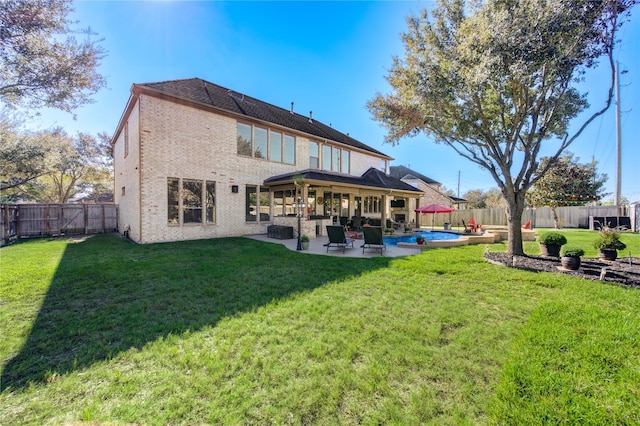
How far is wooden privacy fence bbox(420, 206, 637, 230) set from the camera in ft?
68.3

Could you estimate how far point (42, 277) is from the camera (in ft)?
19.1

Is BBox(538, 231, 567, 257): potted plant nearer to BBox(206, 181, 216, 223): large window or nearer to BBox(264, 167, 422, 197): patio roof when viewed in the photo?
BBox(264, 167, 422, 197): patio roof

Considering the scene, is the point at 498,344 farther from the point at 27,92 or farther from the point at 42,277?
the point at 27,92

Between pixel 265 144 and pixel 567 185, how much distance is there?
23376 mm

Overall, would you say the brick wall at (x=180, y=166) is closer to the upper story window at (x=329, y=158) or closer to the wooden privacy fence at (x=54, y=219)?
the wooden privacy fence at (x=54, y=219)

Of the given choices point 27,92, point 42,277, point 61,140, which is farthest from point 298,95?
point 61,140

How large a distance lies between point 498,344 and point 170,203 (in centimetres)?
1267

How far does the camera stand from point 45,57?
9.90 m

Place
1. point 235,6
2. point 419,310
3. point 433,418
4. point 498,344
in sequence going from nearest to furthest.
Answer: point 433,418 < point 498,344 < point 419,310 < point 235,6

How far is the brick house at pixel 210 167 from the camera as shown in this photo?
10945mm

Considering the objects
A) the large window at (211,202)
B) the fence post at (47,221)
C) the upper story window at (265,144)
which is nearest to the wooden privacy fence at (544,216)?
the upper story window at (265,144)

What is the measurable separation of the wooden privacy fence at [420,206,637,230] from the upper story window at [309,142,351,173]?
47.5 feet

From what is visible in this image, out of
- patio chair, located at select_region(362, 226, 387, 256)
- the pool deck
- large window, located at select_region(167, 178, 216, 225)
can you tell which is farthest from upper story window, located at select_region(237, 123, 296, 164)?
patio chair, located at select_region(362, 226, 387, 256)

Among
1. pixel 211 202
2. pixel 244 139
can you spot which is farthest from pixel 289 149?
pixel 211 202
